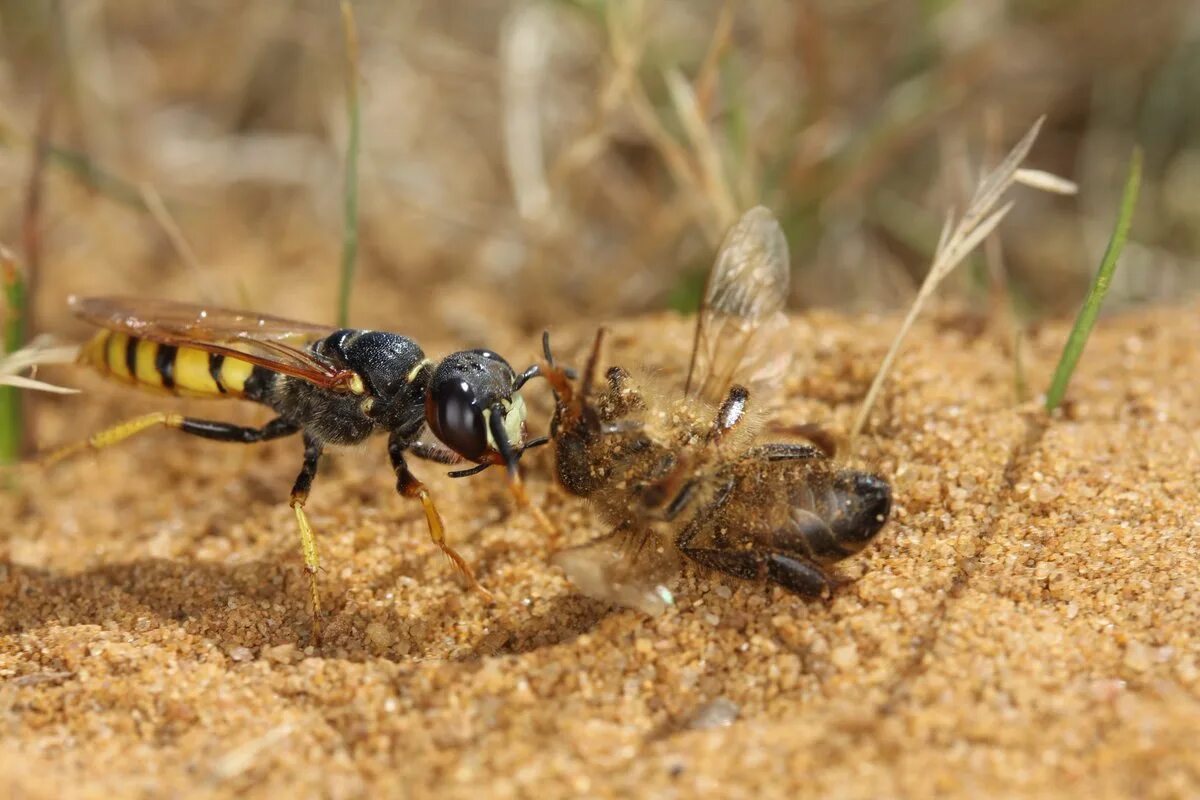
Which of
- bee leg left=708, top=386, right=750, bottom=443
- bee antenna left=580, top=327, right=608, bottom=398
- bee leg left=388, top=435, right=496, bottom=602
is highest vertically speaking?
bee antenna left=580, top=327, right=608, bottom=398

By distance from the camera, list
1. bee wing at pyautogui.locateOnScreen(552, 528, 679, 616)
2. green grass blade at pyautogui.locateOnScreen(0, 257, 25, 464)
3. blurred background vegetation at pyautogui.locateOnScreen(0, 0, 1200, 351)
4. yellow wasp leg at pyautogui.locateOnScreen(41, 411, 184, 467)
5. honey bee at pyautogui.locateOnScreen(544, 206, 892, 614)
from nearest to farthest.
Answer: bee wing at pyautogui.locateOnScreen(552, 528, 679, 616) → honey bee at pyautogui.locateOnScreen(544, 206, 892, 614) → green grass blade at pyautogui.locateOnScreen(0, 257, 25, 464) → yellow wasp leg at pyautogui.locateOnScreen(41, 411, 184, 467) → blurred background vegetation at pyautogui.locateOnScreen(0, 0, 1200, 351)

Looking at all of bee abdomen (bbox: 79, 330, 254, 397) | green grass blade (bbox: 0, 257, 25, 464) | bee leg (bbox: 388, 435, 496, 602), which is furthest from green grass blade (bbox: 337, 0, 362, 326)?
green grass blade (bbox: 0, 257, 25, 464)

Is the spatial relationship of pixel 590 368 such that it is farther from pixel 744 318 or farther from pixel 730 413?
pixel 744 318

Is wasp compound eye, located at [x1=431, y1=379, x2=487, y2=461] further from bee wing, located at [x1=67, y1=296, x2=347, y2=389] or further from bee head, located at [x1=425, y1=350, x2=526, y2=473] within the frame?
bee wing, located at [x1=67, y1=296, x2=347, y2=389]

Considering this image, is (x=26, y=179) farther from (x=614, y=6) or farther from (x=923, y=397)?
(x=923, y=397)

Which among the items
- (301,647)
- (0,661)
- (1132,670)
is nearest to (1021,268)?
(1132,670)

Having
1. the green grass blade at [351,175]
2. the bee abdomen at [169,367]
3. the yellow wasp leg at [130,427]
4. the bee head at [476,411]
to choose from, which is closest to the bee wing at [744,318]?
the bee head at [476,411]

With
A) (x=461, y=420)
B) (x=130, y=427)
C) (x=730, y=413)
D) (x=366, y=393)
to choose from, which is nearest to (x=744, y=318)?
(x=730, y=413)
